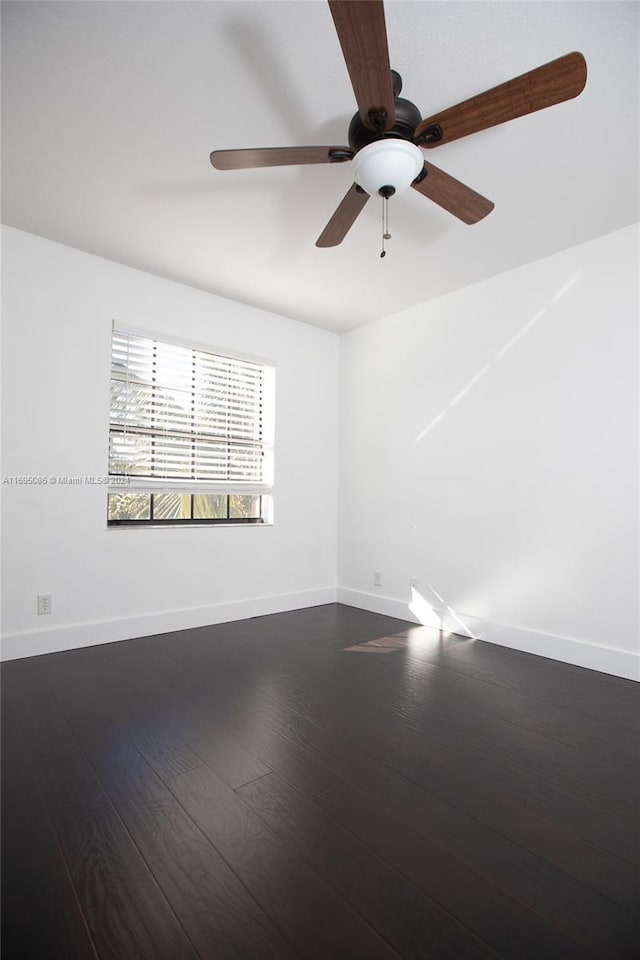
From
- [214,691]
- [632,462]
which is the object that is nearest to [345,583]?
[214,691]

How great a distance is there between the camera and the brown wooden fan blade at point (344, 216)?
204cm

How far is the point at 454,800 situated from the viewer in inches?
62.3

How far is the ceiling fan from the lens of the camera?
54.2 inches

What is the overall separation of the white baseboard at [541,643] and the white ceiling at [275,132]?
242 centimetres

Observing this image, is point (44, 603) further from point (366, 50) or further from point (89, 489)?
point (366, 50)

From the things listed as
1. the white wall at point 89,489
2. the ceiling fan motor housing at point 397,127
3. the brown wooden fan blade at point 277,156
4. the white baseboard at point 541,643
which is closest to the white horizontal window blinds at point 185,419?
the white wall at point 89,489

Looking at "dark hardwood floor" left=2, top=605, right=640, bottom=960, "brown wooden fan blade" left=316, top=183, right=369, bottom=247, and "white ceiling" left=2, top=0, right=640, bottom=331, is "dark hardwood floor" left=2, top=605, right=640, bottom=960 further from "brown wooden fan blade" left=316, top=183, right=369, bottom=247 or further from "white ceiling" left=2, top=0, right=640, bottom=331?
"white ceiling" left=2, top=0, right=640, bottom=331

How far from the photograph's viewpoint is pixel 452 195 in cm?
208

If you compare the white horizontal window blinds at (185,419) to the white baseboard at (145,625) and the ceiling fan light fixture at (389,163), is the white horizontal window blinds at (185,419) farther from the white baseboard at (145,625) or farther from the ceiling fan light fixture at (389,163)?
the ceiling fan light fixture at (389,163)

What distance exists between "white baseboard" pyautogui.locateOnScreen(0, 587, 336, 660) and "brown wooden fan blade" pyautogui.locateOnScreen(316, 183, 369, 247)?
263 cm

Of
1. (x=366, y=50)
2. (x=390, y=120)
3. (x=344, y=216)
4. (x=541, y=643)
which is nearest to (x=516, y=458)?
(x=541, y=643)

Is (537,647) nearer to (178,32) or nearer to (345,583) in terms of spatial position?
(345,583)

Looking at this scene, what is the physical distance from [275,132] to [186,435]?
2.10 metres

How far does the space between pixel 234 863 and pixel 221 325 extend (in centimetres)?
345
